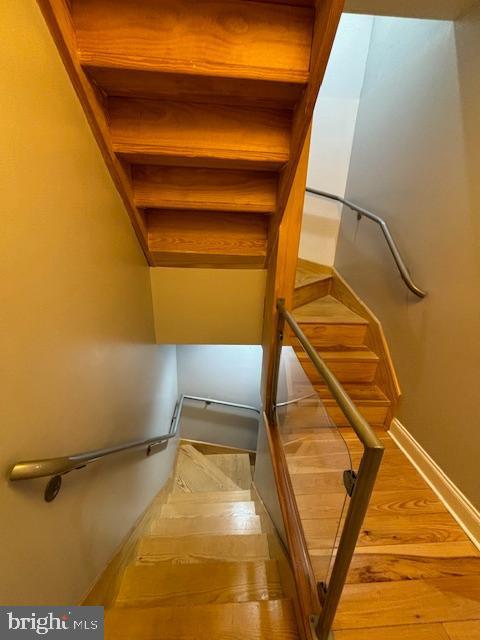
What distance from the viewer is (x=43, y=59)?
0.78 meters

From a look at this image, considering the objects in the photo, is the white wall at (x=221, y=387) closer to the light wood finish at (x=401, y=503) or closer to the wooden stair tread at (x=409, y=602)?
the light wood finish at (x=401, y=503)

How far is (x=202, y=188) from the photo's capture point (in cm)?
145

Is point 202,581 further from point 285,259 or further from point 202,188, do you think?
point 202,188

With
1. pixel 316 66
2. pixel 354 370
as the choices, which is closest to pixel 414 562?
pixel 354 370

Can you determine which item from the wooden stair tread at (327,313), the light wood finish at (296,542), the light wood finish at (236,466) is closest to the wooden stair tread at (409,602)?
the light wood finish at (296,542)

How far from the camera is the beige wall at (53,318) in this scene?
2.24 feet

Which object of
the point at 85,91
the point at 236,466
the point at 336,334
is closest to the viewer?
the point at 85,91

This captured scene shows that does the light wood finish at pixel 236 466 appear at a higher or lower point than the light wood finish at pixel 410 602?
lower

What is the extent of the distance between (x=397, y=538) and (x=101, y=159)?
2107 mm

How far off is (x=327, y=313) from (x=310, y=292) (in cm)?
33

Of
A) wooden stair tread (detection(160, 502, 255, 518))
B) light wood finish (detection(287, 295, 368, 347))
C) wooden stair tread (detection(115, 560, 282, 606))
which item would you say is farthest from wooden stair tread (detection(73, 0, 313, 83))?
wooden stair tread (detection(160, 502, 255, 518))

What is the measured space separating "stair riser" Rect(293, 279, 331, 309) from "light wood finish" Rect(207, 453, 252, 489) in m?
2.36

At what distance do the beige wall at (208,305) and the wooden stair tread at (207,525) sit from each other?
4.35ft

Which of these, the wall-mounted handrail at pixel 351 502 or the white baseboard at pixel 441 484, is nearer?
the wall-mounted handrail at pixel 351 502
